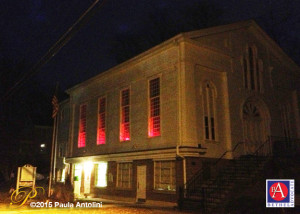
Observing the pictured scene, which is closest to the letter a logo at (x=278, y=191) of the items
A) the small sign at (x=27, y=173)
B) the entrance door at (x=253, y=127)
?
the entrance door at (x=253, y=127)

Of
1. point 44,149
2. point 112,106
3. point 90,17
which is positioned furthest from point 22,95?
point 90,17

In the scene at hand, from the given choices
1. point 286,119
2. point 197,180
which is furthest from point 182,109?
point 286,119

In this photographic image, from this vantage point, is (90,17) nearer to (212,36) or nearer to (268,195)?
(268,195)

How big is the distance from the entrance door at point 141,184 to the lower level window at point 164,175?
1002mm

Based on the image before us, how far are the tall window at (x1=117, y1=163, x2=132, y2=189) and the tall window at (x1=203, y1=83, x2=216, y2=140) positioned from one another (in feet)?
19.2

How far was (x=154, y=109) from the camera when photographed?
2028 cm

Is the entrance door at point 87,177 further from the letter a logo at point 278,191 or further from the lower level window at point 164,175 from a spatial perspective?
the letter a logo at point 278,191

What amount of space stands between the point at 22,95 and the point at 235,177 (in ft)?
123

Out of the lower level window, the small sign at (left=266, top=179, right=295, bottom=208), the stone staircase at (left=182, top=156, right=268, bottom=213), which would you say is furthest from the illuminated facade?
the small sign at (left=266, top=179, right=295, bottom=208)

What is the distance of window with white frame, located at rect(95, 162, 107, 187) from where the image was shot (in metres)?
23.8

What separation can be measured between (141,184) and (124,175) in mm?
2323

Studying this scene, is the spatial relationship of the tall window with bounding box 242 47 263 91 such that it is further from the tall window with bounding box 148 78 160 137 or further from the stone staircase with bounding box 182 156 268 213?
the tall window with bounding box 148 78 160 137

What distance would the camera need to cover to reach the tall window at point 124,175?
21156mm

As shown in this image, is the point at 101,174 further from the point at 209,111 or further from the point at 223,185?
the point at 223,185
